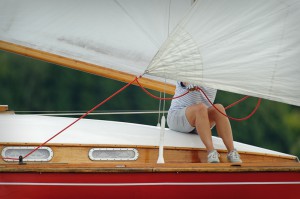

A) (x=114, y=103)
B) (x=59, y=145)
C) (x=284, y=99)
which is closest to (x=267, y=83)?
(x=284, y=99)

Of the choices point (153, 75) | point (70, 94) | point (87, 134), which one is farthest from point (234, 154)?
point (70, 94)

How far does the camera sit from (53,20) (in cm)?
675

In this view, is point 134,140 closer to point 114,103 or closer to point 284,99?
point 284,99

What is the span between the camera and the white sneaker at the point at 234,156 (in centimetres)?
629

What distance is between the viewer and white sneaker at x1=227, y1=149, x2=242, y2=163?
629cm

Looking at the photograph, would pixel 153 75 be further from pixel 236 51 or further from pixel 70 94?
pixel 70 94

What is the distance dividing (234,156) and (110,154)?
0.76 metres

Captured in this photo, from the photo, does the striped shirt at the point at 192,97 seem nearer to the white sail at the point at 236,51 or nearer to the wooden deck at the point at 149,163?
the wooden deck at the point at 149,163

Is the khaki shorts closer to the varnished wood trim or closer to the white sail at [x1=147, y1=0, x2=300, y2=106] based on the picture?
the varnished wood trim

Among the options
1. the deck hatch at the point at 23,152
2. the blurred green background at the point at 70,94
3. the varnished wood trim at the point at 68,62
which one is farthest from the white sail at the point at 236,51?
the blurred green background at the point at 70,94

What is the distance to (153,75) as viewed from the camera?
6.13 metres

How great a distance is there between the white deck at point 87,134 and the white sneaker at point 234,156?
189 mm

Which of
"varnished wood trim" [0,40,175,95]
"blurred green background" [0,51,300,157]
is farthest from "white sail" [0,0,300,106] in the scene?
"blurred green background" [0,51,300,157]

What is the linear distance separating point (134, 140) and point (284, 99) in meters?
0.98
